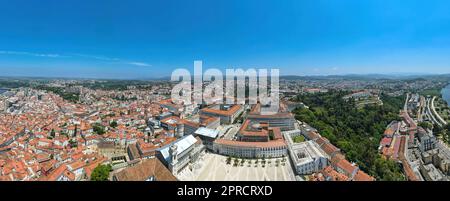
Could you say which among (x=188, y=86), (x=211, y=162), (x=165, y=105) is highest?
(x=188, y=86)

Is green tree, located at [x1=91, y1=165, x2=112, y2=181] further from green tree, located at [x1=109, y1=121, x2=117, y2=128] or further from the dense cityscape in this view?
green tree, located at [x1=109, y1=121, x2=117, y2=128]

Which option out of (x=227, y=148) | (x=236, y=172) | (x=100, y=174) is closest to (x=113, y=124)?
(x=100, y=174)

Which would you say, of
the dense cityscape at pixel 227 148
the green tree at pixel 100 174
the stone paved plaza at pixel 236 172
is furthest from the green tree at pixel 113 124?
the stone paved plaza at pixel 236 172

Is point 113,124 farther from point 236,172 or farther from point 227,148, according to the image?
point 236,172

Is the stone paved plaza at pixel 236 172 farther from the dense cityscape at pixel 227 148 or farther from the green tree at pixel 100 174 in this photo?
the green tree at pixel 100 174

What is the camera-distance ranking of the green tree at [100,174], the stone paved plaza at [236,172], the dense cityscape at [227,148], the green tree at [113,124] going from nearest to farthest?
the green tree at [100,174] → the stone paved plaza at [236,172] → the dense cityscape at [227,148] → the green tree at [113,124]

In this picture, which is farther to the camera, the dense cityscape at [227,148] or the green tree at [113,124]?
the green tree at [113,124]
